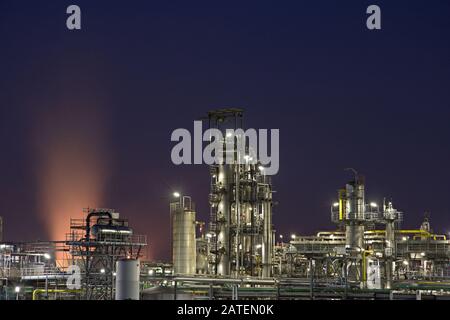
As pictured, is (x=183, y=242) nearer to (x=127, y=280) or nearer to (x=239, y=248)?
(x=239, y=248)

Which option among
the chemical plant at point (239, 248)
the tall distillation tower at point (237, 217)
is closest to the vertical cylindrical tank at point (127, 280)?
the chemical plant at point (239, 248)

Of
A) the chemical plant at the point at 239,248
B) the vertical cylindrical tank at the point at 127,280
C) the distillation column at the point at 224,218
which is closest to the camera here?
the vertical cylindrical tank at the point at 127,280

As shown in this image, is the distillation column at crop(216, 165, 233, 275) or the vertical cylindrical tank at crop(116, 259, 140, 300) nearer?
the vertical cylindrical tank at crop(116, 259, 140, 300)

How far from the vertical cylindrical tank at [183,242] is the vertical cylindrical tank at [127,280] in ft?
106

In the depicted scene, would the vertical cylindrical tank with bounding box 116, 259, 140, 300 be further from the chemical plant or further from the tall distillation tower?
the tall distillation tower

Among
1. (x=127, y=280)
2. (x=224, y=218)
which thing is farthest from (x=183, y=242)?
(x=127, y=280)

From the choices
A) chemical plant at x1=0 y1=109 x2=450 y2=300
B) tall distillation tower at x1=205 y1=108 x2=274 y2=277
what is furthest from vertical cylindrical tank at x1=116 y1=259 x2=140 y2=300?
tall distillation tower at x1=205 y1=108 x2=274 y2=277

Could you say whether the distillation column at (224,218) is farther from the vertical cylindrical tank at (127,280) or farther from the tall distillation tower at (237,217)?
the vertical cylindrical tank at (127,280)

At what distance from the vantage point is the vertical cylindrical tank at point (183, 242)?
5856 cm

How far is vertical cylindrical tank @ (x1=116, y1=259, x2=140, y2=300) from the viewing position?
25500 millimetres

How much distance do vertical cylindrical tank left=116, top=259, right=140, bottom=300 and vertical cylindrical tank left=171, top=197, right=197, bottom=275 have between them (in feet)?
106
